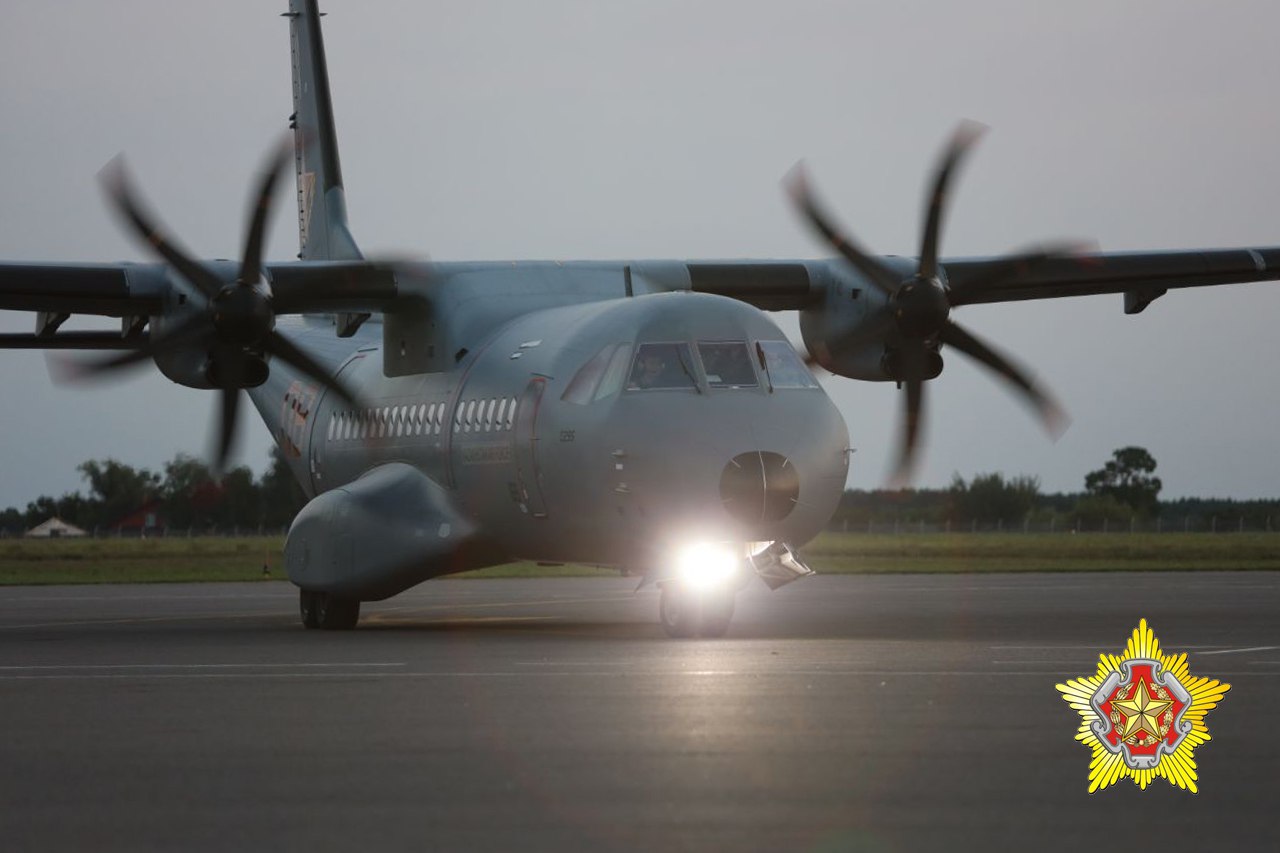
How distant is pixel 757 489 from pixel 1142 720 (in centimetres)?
900

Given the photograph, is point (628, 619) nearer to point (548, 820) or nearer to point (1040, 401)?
point (1040, 401)

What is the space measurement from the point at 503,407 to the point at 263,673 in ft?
23.4

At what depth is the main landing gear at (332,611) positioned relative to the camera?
77.8 feet

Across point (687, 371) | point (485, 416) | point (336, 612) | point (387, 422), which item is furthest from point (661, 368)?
point (387, 422)

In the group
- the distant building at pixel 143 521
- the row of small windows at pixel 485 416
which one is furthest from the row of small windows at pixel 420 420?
the distant building at pixel 143 521

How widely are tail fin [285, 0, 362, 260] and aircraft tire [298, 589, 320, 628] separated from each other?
749 cm

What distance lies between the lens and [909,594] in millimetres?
31516

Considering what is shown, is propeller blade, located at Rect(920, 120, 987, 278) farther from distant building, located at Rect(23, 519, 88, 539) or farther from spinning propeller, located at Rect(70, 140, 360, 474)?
distant building, located at Rect(23, 519, 88, 539)

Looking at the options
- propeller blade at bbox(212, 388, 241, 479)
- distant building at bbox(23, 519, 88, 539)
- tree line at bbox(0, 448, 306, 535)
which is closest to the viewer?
propeller blade at bbox(212, 388, 241, 479)

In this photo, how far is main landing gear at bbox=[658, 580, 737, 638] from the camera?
63.7 ft

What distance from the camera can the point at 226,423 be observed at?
25.7 metres

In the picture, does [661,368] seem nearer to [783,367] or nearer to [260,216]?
[783,367]

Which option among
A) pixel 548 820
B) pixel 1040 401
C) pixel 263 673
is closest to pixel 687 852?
pixel 548 820

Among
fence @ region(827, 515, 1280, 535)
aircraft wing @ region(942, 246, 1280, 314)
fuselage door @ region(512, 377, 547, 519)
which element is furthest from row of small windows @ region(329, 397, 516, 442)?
fence @ region(827, 515, 1280, 535)
